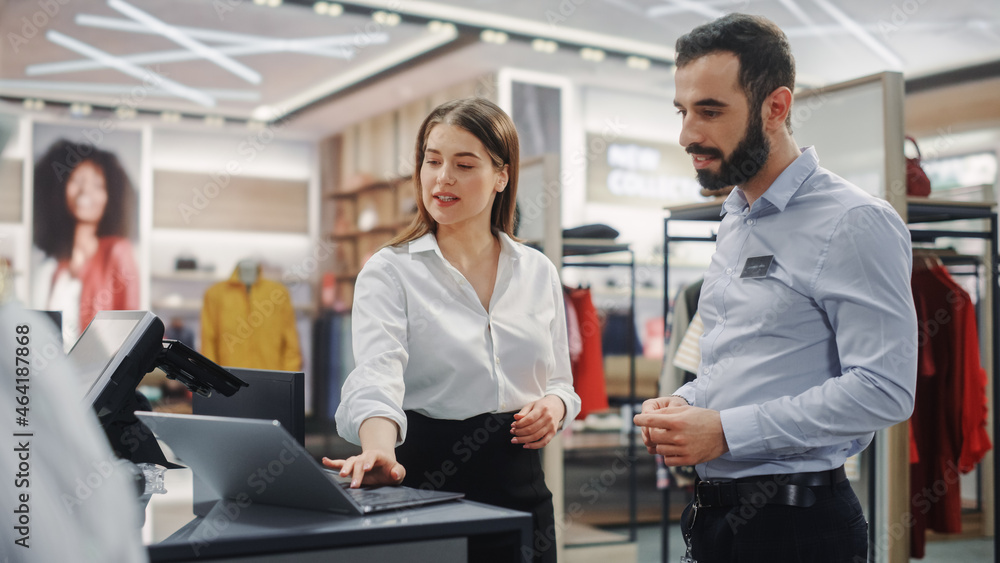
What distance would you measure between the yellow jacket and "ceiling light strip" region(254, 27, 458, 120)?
2241 millimetres

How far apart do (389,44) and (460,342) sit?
555cm

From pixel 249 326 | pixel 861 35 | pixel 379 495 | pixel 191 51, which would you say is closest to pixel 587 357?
pixel 249 326

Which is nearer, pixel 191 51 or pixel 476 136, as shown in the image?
pixel 476 136

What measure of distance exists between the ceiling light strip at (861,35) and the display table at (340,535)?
217 inches

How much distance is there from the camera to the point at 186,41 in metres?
6.43

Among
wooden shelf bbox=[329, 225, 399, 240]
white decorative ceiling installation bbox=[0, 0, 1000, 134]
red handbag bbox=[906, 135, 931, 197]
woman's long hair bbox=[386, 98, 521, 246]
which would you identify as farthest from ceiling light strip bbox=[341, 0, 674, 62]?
woman's long hair bbox=[386, 98, 521, 246]

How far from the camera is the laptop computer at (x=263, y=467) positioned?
1004mm

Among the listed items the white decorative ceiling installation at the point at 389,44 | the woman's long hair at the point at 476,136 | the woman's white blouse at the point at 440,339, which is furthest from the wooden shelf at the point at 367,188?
the woman's white blouse at the point at 440,339

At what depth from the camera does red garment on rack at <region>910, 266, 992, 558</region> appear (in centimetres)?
349

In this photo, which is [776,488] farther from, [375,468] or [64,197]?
[64,197]

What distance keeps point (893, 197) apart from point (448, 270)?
2.02 m

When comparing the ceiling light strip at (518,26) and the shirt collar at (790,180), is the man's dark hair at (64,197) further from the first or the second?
the shirt collar at (790,180)

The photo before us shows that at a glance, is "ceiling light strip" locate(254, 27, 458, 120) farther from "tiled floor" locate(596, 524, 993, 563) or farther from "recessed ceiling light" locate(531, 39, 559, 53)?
"tiled floor" locate(596, 524, 993, 563)

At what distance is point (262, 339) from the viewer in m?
5.87
